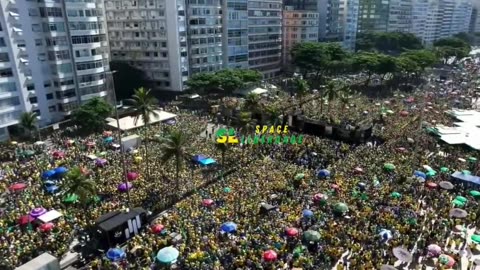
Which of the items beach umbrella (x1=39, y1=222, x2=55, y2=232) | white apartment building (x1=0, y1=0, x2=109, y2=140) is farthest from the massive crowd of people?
white apartment building (x1=0, y1=0, x2=109, y2=140)

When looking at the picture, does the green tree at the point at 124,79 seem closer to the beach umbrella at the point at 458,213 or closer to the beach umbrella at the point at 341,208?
the beach umbrella at the point at 341,208

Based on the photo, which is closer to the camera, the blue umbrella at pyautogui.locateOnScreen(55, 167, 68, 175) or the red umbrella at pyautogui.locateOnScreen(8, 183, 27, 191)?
the red umbrella at pyautogui.locateOnScreen(8, 183, 27, 191)

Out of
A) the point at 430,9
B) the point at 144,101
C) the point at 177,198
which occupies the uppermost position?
the point at 430,9

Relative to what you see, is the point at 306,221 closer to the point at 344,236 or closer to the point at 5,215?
the point at 344,236

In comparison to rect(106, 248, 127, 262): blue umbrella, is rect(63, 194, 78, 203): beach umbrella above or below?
above

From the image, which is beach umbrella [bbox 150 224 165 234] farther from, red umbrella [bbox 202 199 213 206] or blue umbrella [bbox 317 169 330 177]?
blue umbrella [bbox 317 169 330 177]

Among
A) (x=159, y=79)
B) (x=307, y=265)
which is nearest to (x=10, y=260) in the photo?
(x=307, y=265)
